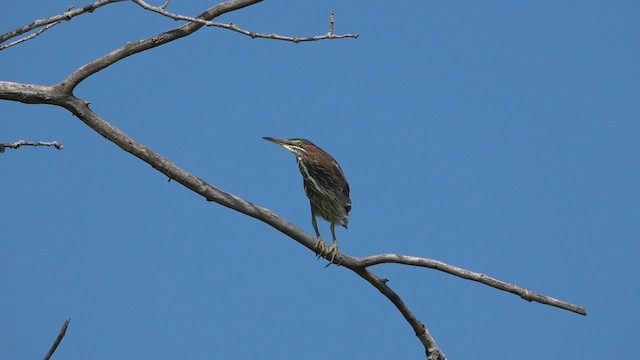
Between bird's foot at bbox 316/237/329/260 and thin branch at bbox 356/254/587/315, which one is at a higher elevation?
bird's foot at bbox 316/237/329/260

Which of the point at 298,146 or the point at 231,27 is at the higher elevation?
the point at 298,146

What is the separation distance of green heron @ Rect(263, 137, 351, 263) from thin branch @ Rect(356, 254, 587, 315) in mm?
939

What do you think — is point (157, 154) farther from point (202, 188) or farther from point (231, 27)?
point (231, 27)

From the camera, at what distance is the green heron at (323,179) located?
5500 mm

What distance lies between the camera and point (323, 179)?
552 cm

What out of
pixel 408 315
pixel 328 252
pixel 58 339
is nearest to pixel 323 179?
pixel 328 252

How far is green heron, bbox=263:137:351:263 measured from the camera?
550cm

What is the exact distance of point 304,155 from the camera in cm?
551

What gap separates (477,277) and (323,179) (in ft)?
4.73

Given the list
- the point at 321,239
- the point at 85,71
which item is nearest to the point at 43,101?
the point at 85,71

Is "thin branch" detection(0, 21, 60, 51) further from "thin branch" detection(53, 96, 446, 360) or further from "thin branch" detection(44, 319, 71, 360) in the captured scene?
"thin branch" detection(44, 319, 71, 360)

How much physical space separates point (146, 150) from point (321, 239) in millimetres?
1547

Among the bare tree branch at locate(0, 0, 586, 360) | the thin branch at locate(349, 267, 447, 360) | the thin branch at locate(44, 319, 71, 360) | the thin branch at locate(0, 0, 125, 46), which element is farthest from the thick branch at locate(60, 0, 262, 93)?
the thin branch at locate(349, 267, 447, 360)

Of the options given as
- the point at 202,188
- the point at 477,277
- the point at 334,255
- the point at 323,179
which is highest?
the point at 323,179
